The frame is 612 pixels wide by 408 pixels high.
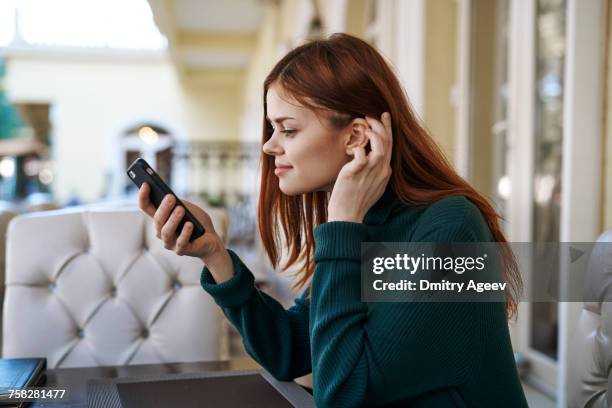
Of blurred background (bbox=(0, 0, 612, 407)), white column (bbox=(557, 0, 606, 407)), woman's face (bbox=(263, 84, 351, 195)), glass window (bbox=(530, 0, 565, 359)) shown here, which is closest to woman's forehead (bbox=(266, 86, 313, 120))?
woman's face (bbox=(263, 84, 351, 195))

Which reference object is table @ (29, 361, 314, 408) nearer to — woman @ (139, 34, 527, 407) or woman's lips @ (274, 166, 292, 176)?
woman @ (139, 34, 527, 407)

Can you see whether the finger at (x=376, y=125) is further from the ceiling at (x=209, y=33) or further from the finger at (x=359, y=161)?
the ceiling at (x=209, y=33)

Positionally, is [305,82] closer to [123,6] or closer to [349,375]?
[349,375]

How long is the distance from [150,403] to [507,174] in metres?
2.50

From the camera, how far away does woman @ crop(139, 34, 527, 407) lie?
0.98 meters

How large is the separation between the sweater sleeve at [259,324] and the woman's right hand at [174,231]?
6cm

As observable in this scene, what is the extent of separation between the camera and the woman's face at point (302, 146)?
3.85ft

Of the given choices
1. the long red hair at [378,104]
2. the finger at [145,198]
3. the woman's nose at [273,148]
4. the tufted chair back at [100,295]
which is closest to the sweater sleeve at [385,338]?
the long red hair at [378,104]

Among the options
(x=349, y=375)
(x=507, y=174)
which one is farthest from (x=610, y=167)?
(x=349, y=375)

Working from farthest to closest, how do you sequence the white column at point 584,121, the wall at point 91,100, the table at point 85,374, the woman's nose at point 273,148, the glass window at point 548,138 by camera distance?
the wall at point 91,100 < the glass window at point 548,138 < the white column at point 584,121 < the woman's nose at point 273,148 < the table at point 85,374

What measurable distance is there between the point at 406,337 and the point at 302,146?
40 centimetres

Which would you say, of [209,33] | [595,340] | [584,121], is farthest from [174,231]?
[209,33]

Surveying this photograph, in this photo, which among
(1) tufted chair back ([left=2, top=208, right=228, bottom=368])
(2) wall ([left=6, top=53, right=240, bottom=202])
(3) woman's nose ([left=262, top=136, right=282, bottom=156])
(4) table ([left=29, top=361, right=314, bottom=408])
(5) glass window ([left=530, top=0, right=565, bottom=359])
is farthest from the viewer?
(2) wall ([left=6, top=53, right=240, bottom=202])

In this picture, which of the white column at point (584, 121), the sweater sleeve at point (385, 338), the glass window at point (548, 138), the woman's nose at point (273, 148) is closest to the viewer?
the sweater sleeve at point (385, 338)
